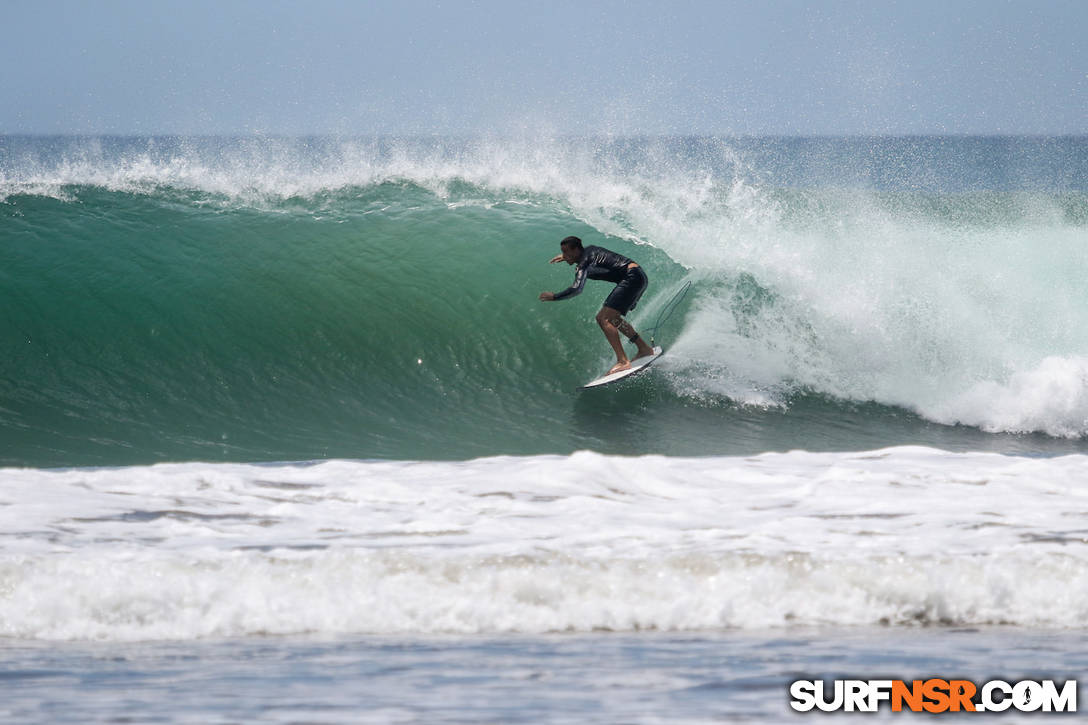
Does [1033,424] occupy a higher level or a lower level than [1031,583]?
higher

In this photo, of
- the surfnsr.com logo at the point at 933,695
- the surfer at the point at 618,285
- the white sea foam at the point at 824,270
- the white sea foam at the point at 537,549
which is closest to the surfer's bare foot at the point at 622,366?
the surfer at the point at 618,285

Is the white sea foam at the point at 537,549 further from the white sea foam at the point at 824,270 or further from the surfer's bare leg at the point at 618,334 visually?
the white sea foam at the point at 824,270

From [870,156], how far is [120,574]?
83.8 m

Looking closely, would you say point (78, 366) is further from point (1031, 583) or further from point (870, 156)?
point (870, 156)

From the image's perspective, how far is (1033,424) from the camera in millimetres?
9008

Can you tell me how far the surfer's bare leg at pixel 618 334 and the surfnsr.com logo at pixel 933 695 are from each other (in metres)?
6.46

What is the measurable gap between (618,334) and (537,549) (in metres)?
5.40

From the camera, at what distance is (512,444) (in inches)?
318

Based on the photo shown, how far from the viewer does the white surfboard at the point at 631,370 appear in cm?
919

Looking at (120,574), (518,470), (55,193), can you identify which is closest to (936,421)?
(518,470)

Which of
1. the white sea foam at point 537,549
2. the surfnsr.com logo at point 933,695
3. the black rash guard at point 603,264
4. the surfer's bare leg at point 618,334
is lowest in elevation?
the surfnsr.com logo at point 933,695

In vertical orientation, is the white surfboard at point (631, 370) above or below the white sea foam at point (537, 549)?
above

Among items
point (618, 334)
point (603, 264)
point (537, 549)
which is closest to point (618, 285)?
point (603, 264)

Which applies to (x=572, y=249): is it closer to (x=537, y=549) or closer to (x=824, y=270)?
(x=824, y=270)
